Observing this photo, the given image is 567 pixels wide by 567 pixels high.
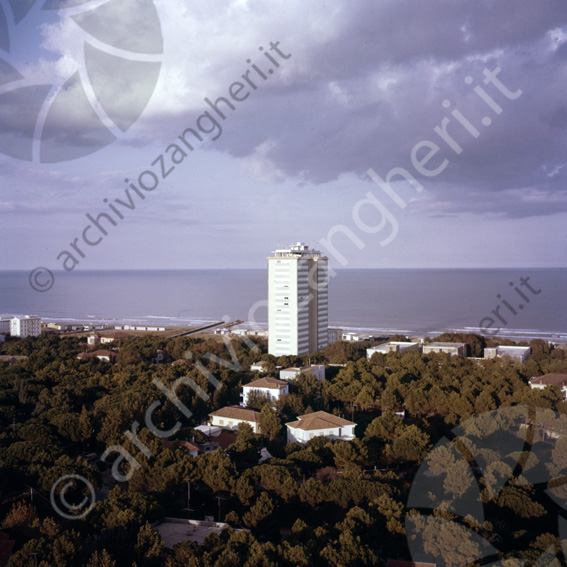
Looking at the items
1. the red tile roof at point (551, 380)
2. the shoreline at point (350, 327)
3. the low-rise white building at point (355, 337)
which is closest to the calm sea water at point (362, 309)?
the shoreline at point (350, 327)

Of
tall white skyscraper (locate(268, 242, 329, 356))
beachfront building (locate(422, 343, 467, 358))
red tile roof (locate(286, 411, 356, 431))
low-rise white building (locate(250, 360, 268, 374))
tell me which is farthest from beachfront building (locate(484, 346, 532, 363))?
red tile roof (locate(286, 411, 356, 431))

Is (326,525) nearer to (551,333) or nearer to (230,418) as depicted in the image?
(230,418)

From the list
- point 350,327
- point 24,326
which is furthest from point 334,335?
point 24,326

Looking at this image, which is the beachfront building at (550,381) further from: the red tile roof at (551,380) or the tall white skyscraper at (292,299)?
the tall white skyscraper at (292,299)

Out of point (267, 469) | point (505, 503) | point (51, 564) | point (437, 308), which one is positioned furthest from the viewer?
point (437, 308)

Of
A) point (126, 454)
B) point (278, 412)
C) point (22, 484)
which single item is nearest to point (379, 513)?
point (126, 454)

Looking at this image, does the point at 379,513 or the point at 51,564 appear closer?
the point at 51,564
